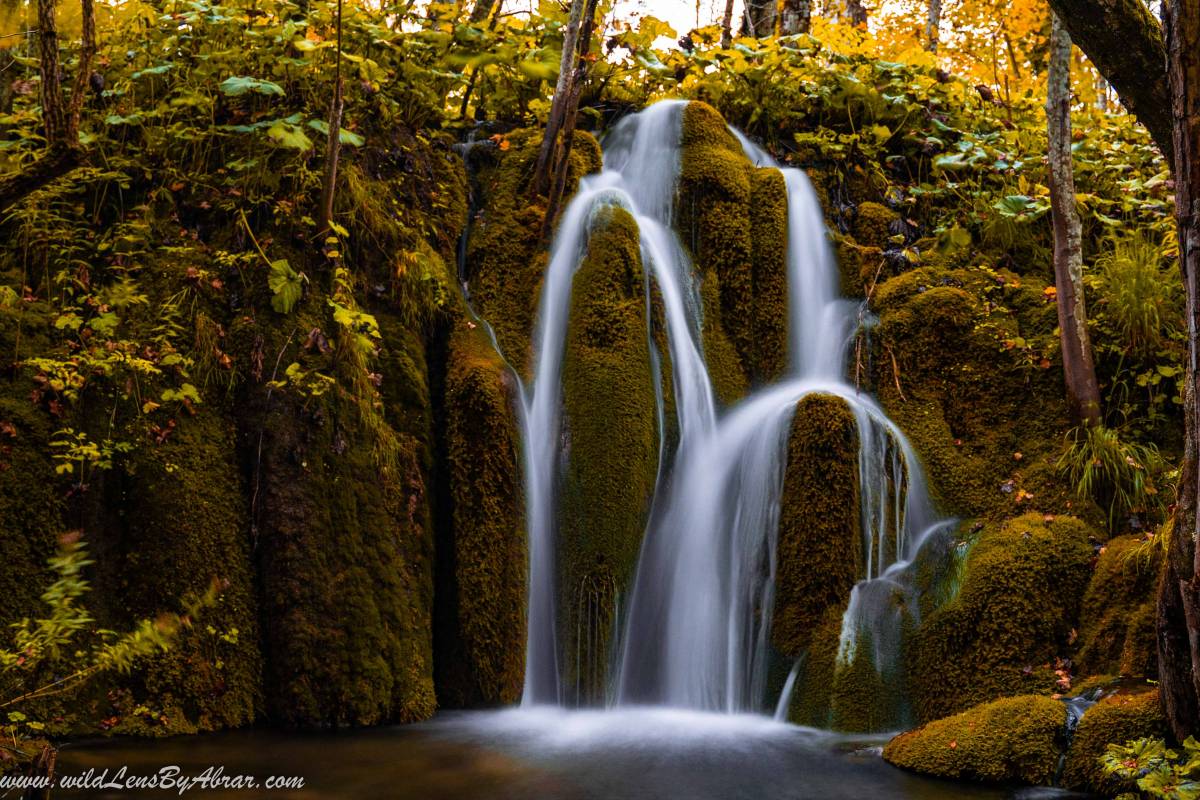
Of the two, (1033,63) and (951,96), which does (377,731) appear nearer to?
(951,96)

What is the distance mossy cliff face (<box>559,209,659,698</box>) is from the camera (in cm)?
541

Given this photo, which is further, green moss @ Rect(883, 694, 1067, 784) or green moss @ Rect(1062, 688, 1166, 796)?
green moss @ Rect(883, 694, 1067, 784)

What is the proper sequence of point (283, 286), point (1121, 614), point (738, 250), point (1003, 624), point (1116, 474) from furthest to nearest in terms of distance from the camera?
point (738, 250) → point (1116, 474) → point (283, 286) → point (1003, 624) → point (1121, 614)

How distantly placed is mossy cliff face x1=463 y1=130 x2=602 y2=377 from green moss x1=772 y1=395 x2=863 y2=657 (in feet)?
6.38

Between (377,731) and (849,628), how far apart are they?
267cm

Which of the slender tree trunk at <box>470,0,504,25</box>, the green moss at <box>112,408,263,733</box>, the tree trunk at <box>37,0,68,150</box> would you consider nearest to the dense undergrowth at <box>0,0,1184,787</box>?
the green moss at <box>112,408,263,733</box>

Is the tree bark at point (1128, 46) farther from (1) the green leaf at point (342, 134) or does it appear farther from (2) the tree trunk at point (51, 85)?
(1) the green leaf at point (342, 134)

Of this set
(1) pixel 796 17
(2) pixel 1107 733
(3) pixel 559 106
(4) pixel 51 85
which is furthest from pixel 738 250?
(1) pixel 796 17

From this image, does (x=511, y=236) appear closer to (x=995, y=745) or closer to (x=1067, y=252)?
(x=1067, y=252)

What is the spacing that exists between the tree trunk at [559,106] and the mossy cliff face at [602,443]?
0.82m

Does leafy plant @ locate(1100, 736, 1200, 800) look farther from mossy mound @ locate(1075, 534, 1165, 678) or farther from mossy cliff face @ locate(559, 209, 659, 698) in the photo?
mossy cliff face @ locate(559, 209, 659, 698)

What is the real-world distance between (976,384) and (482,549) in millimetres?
3580

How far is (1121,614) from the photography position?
467 cm

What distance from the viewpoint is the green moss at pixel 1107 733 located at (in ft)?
12.5
